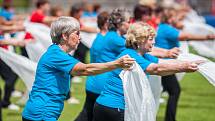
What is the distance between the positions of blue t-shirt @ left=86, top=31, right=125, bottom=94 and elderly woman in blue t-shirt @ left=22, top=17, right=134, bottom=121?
7.20 feet

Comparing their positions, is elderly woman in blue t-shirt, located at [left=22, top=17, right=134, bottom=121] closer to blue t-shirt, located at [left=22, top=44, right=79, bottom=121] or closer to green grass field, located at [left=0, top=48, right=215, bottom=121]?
blue t-shirt, located at [left=22, top=44, right=79, bottom=121]

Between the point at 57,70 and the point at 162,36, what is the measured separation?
220 inches

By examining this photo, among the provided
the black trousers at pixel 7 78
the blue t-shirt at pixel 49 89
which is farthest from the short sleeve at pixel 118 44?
the black trousers at pixel 7 78

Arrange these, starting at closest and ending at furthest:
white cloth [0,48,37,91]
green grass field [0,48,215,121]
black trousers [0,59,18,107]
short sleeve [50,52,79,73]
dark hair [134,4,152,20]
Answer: short sleeve [50,52,79,73] < dark hair [134,4,152,20] < white cloth [0,48,37,91] < green grass field [0,48,215,121] < black trousers [0,59,18,107]

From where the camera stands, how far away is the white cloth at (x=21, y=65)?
13.7 meters

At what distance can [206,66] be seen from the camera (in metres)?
9.67

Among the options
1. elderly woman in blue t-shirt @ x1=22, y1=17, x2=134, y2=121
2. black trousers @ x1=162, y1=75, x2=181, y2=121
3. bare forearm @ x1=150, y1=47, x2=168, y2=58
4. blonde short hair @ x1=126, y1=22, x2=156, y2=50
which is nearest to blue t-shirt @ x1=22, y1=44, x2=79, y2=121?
elderly woman in blue t-shirt @ x1=22, y1=17, x2=134, y2=121

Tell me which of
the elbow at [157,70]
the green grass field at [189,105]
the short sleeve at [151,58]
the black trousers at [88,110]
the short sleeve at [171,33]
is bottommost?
the green grass field at [189,105]

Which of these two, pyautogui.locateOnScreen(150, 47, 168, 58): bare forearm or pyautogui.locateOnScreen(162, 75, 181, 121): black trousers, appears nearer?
pyautogui.locateOnScreen(150, 47, 168, 58): bare forearm

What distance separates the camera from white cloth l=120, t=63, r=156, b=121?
Answer: 904 centimetres

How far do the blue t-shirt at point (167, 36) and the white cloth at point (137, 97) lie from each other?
451 centimetres

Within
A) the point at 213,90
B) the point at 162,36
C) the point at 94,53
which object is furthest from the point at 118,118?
the point at 213,90

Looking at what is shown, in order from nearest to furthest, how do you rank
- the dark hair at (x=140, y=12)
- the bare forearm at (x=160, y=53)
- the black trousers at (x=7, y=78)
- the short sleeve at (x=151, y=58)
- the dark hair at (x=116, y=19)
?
the short sleeve at (x=151, y=58)
the bare forearm at (x=160, y=53)
the dark hair at (x=116, y=19)
the dark hair at (x=140, y=12)
the black trousers at (x=7, y=78)

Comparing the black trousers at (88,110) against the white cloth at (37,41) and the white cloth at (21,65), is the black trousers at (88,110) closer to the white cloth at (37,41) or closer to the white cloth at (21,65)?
the white cloth at (21,65)
